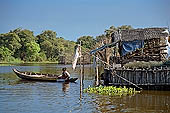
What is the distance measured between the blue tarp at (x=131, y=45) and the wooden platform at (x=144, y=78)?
2.57 metres

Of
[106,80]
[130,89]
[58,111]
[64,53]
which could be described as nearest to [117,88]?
[130,89]

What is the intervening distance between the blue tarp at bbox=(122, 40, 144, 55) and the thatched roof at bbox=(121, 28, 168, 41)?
11.2 inches

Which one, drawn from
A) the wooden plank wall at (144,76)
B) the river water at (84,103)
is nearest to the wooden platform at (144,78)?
the wooden plank wall at (144,76)

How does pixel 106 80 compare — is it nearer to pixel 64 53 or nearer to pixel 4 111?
pixel 4 111

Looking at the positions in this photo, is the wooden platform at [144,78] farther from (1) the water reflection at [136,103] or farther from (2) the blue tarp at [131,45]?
(2) the blue tarp at [131,45]

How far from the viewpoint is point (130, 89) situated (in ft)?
63.4

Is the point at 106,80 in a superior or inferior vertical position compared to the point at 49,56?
inferior

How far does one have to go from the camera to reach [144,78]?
19625mm

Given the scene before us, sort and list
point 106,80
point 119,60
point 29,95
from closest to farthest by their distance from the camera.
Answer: point 29,95 < point 106,80 < point 119,60

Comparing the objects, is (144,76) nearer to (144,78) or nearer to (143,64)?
(144,78)

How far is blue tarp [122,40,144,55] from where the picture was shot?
21766 millimetres

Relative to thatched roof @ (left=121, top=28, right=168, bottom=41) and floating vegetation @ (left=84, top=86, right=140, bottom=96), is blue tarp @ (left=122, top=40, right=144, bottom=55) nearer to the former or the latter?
thatched roof @ (left=121, top=28, right=168, bottom=41)

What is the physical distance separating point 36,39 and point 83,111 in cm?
7843

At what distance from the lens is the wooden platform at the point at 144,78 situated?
63.0 ft
